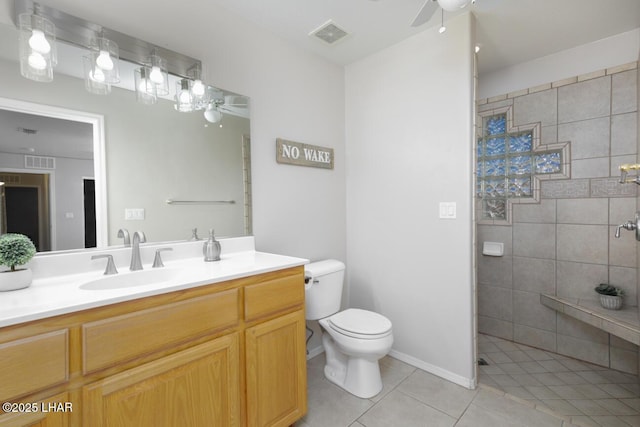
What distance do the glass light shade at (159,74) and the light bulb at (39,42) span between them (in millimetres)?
405

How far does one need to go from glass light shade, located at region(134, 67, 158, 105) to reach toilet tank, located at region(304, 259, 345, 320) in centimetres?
136

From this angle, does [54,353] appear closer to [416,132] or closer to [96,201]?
[96,201]

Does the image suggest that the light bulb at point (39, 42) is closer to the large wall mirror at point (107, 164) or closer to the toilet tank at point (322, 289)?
the large wall mirror at point (107, 164)

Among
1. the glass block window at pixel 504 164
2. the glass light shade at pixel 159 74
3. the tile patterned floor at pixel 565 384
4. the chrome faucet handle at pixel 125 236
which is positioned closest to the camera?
the chrome faucet handle at pixel 125 236

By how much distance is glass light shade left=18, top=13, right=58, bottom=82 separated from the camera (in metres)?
1.21

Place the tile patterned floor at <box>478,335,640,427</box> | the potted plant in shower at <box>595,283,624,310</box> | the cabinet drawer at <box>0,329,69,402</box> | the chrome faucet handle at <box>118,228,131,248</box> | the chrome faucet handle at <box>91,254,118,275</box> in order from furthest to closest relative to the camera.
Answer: the potted plant in shower at <box>595,283,624,310</box>
the tile patterned floor at <box>478,335,640,427</box>
the chrome faucet handle at <box>118,228,131,248</box>
the chrome faucet handle at <box>91,254,118,275</box>
the cabinet drawer at <box>0,329,69,402</box>

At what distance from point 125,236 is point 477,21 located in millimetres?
2529

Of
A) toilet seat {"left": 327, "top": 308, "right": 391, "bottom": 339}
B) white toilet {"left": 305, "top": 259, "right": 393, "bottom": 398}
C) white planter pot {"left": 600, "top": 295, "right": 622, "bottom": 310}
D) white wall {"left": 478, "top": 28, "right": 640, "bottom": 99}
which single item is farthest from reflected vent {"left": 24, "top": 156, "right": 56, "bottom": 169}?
white planter pot {"left": 600, "top": 295, "right": 622, "bottom": 310}

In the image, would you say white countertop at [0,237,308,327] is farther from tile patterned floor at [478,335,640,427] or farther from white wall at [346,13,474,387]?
tile patterned floor at [478,335,640,427]

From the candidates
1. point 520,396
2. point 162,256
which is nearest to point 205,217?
point 162,256

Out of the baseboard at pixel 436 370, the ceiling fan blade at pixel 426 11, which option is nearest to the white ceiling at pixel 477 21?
the ceiling fan blade at pixel 426 11

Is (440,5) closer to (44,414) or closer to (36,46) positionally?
(36,46)

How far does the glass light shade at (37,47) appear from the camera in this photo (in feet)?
3.97

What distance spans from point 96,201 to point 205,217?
53 centimetres
